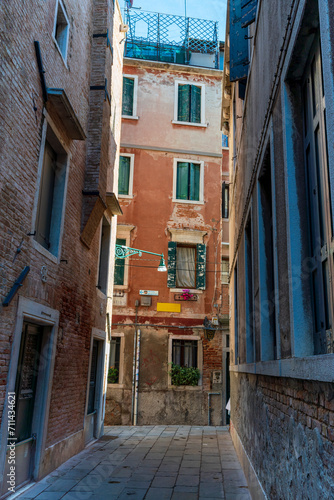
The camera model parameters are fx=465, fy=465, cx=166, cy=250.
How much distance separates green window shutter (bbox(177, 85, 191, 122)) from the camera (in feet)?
58.1

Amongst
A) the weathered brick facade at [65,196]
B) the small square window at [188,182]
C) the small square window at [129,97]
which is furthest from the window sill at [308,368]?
the small square window at [129,97]

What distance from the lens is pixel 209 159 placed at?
17281 mm

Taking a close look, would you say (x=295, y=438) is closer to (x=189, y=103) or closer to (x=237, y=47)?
(x=237, y=47)

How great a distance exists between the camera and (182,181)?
1694 cm

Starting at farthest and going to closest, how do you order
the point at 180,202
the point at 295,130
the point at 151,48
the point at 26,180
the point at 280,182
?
the point at 151,48 < the point at 180,202 < the point at 26,180 < the point at 280,182 < the point at 295,130

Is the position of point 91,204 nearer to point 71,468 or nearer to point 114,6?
point 71,468

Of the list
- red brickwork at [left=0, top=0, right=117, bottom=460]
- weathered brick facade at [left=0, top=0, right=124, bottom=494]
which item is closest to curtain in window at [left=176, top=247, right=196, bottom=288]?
weathered brick facade at [left=0, top=0, right=124, bottom=494]

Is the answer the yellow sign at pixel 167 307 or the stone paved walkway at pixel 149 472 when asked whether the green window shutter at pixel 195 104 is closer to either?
the yellow sign at pixel 167 307

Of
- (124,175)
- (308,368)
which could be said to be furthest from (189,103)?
(308,368)

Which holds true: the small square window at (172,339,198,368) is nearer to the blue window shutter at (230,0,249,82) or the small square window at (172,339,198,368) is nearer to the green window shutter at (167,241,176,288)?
the green window shutter at (167,241,176,288)

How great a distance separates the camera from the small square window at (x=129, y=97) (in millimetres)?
17328

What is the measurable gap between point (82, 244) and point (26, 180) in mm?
3063

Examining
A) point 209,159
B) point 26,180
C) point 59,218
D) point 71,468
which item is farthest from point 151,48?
point 71,468

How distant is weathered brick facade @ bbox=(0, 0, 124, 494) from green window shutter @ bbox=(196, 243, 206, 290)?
548 centimetres
